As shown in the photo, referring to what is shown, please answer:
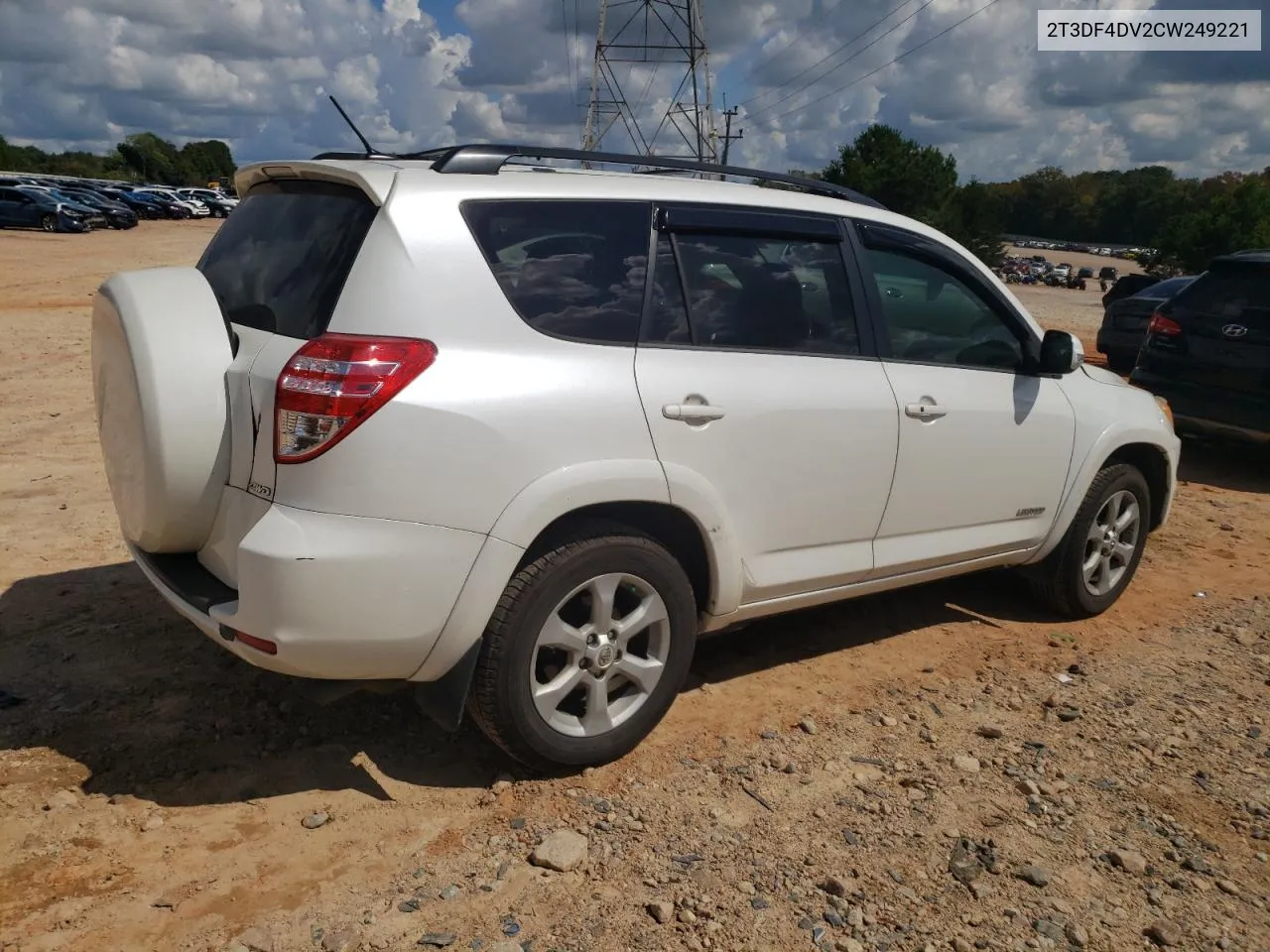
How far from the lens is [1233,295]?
8.09 meters

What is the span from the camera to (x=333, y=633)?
280 centimetres

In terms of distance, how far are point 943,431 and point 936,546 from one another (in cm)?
49

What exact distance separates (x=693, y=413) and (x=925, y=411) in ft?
3.73

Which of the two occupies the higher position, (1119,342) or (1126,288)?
(1126,288)

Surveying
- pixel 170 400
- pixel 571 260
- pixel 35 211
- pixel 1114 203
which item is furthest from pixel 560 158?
pixel 1114 203

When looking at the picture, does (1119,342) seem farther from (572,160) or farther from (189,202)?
(189,202)

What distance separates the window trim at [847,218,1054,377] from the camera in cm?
397

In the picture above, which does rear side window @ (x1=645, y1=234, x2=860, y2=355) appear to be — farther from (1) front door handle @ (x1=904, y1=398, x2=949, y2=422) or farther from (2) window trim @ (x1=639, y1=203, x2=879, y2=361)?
(1) front door handle @ (x1=904, y1=398, x2=949, y2=422)

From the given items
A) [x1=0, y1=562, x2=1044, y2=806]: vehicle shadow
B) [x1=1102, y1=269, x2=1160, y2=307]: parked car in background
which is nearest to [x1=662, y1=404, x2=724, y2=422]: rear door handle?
[x1=0, y1=562, x2=1044, y2=806]: vehicle shadow

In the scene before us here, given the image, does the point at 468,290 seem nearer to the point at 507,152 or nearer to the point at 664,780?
the point at 507,152

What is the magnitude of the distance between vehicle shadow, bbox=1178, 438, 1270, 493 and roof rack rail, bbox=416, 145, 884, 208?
5527 mm

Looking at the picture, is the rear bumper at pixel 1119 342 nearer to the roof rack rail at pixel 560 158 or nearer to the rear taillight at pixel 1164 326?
the rear taillight at pixel 1164 326

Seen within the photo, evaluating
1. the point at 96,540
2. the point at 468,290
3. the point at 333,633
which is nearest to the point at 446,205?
the point at 468,290

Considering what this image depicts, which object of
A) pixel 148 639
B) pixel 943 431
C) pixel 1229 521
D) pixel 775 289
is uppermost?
pixel 775 289
